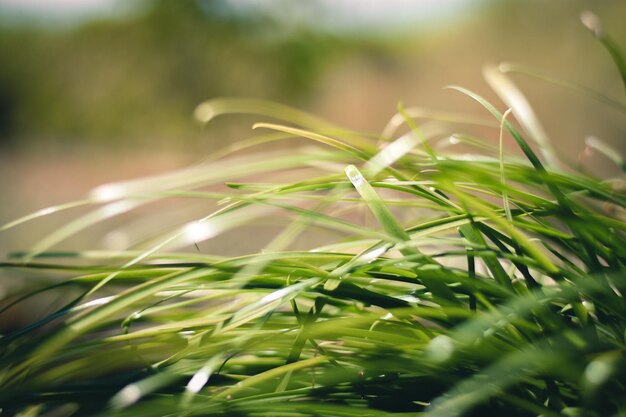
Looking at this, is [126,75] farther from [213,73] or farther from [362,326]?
[362,326]

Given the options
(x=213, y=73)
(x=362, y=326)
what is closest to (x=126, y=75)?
(x=213, y=73)

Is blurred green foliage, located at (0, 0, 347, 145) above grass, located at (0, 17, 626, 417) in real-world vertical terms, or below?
above

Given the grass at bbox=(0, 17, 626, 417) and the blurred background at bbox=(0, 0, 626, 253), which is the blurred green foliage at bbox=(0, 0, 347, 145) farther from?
the grass at bbox=(0, 17, 626, 417)

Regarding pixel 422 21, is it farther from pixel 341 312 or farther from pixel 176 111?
pixel 341 312

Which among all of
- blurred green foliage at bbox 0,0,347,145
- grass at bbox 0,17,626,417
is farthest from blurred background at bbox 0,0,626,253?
grass at bbox 0,17,626,417

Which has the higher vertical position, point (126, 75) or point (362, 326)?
point (126, 75)

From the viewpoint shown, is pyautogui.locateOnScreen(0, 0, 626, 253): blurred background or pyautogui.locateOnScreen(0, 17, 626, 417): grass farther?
pyautogui.locateOnScreen(0, 0, 626, 253): blurred background

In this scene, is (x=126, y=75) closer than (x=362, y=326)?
No

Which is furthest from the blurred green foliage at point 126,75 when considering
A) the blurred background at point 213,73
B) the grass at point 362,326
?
the grass at point 362,326
